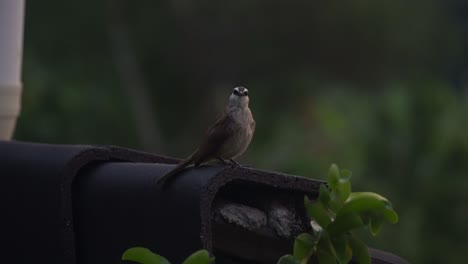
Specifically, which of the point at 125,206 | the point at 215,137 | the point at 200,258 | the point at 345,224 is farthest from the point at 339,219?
the point at 215,137

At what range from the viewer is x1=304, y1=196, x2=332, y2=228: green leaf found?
2.60 metres

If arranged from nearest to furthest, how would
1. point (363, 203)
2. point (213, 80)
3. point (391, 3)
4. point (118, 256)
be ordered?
point (363, 203)
point (118, 256)
point (213, 80)
point (391, 3)

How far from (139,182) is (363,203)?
0.54 m

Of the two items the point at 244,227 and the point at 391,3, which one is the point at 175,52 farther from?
the point at 244,227

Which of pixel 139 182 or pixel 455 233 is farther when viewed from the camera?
pixel 455 233

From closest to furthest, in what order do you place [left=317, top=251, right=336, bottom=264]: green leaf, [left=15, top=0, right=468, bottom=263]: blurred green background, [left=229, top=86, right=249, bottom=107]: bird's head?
[left=317, top=251, right=336, bottom=264]: green leaf → [left=229, top=86, right=249, bottom=107]: bird's head → [left=15, top=0, right=468, bottom=263]: blurred green background

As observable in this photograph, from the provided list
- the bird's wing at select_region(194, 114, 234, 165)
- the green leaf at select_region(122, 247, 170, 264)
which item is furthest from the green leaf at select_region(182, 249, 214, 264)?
the bird's wing at select_region(194, 114, 234, 165)

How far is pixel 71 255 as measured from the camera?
289cm

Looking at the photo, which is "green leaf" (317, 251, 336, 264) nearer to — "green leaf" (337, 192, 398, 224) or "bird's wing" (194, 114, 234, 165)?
"green leaf" (337, 192, 398, 224)

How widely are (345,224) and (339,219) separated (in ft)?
0.06

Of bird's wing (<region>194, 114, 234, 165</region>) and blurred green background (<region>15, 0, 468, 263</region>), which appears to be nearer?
bird's wing (<region>194, 114, 234, 165</region>)

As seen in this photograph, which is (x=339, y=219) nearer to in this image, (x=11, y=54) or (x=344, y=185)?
(x=344, y=185)

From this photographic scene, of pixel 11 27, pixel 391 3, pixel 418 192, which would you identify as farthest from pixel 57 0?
pixel 11 27

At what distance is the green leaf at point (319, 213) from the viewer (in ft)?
8.52
